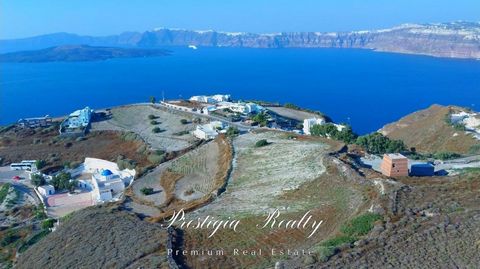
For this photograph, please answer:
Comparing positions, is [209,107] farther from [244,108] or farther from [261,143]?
[261,143]

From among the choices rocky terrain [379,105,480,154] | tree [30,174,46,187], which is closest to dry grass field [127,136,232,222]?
tree [30,174,46,187]

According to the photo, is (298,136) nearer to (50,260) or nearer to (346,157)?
(346,157)

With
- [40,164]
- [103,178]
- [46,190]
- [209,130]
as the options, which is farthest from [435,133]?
[40,164]

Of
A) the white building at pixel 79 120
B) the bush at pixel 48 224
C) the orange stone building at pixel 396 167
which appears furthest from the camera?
the white building at pixel 79 120

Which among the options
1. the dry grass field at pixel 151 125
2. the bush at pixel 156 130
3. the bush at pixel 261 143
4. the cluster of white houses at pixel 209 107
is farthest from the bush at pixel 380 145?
the bush at pixel 156 130

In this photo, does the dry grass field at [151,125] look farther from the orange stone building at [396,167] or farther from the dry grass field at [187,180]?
the orange stone building at [396,167]

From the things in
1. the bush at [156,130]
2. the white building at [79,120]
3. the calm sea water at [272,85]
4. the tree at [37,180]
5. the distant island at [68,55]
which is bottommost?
the distant island at [68,55]

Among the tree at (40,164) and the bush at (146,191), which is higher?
the bush at (146,191)
